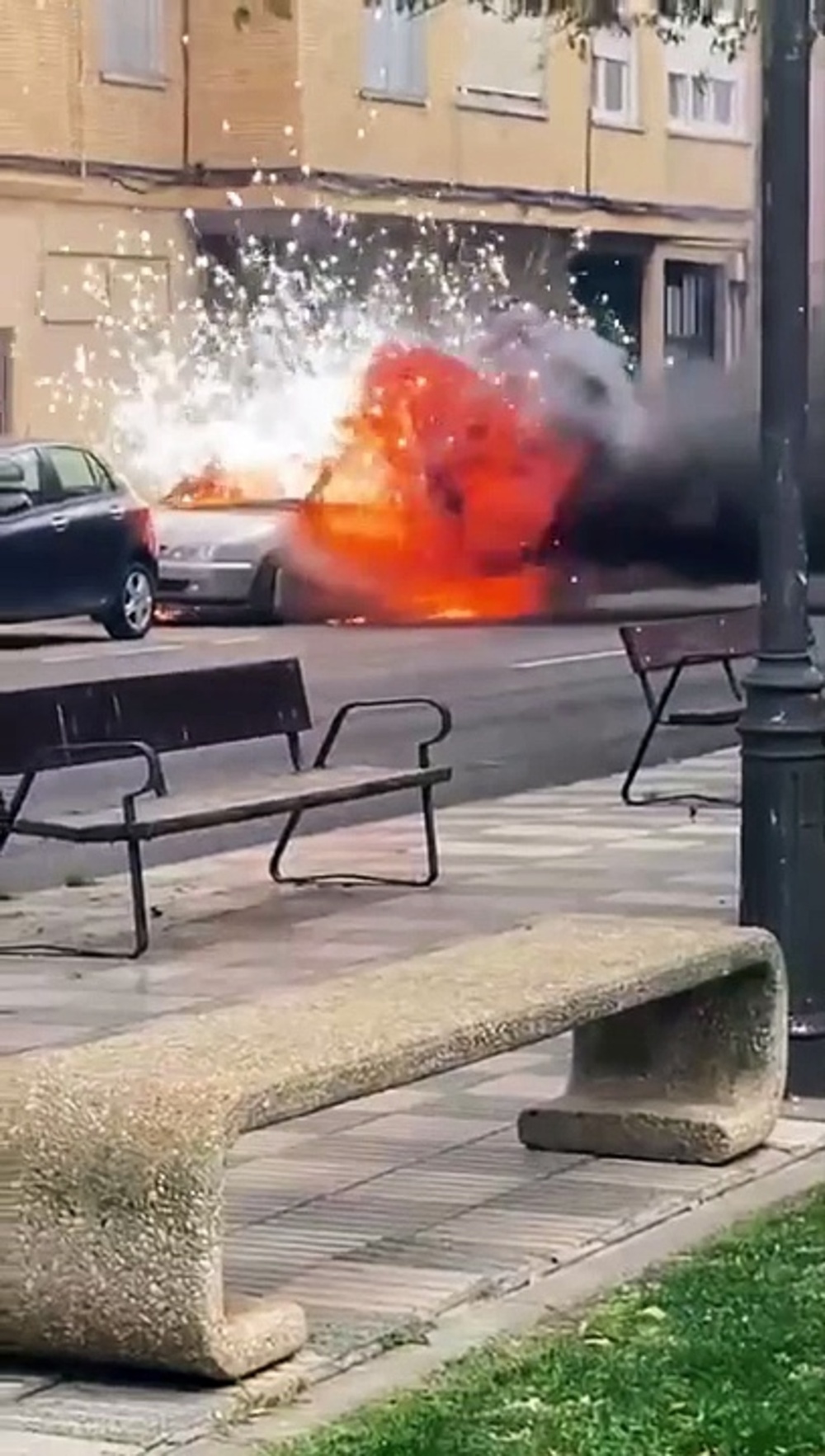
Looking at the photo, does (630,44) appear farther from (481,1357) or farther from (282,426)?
(481,1357)

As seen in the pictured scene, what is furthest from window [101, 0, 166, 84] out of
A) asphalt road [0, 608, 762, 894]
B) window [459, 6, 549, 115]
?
asphalt road [0, 608, 762, 894]

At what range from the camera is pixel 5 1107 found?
6133 mm

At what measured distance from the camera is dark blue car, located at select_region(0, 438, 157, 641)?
2652 cm

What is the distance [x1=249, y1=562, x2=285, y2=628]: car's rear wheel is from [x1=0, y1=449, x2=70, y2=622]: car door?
185cm

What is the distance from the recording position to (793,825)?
28.3ft

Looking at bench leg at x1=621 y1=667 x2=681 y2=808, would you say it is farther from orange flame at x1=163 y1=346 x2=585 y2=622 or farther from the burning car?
orange flame at x1=163 y1=346 x2=585 y2=622

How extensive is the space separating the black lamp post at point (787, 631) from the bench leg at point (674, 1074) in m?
0.53

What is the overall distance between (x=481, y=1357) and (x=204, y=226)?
2480 centimetres

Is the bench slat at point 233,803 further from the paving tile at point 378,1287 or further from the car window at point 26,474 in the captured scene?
the car window at point 26,474

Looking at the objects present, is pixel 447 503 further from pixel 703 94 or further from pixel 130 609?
pixel 703 94

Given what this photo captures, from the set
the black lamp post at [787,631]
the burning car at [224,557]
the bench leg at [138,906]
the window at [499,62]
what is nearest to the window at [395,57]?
the window at [499,62]

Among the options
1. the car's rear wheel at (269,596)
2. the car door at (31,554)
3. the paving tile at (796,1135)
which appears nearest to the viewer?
the paving tile at (796,1135)

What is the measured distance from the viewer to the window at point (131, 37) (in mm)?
28375

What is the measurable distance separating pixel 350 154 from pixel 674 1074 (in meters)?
23.4
